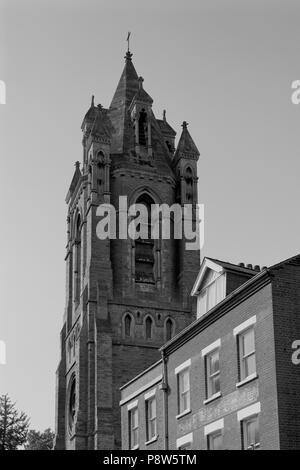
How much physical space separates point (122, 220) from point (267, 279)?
120ft

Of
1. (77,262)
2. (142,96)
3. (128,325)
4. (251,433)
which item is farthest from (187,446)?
(142,96)

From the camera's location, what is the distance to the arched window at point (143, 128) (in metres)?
71.2

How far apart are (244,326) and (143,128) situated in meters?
42.5

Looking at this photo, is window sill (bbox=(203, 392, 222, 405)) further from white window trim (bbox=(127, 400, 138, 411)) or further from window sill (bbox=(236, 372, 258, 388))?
white window trim (bbox=(127, 400, 138, 411))

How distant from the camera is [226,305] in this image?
3212cm

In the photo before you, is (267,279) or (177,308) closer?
(267,279)

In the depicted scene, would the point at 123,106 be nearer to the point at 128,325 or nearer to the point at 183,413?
the point at 128,325

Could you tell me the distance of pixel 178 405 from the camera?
35156mm

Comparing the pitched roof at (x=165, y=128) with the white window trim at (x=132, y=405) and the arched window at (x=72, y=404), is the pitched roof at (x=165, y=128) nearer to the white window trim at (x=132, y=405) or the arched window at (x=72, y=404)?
the arched window at (x=72, y=404)

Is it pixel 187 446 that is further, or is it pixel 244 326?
pixel 187 446

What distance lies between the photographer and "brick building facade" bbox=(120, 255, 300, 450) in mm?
28828

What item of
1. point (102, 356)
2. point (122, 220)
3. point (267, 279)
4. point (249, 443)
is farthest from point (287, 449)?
point (122, 220)

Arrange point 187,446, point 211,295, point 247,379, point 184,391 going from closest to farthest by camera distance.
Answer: point 247,379
point 187,446
point 184,391
point 211,295
